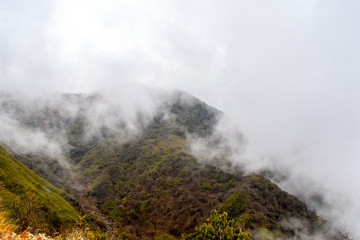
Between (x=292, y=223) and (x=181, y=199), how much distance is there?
9453cm

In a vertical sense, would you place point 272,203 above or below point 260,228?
above

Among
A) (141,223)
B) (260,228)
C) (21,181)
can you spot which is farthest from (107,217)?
(260,228)

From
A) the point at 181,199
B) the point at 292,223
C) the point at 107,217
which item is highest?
the point at 292,223

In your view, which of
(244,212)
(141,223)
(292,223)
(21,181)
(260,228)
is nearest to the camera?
(21,181)

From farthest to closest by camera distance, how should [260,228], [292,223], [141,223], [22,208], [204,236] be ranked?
[141,223] → [292,223] → [260,228] → [204,236] → [22,208]

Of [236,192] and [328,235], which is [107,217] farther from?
[328,235]

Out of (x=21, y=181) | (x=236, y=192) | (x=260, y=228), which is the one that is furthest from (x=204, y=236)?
(x=236, y=192)

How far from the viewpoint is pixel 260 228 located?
132625 mm

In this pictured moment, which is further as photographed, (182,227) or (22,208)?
(182,227)

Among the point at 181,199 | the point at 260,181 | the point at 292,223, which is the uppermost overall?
the point at 260,181

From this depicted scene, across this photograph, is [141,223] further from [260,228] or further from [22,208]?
[22,208]

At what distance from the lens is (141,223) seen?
182125 millimetres

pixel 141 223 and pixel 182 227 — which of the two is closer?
pixel 182 227

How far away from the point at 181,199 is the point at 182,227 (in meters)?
32.0
